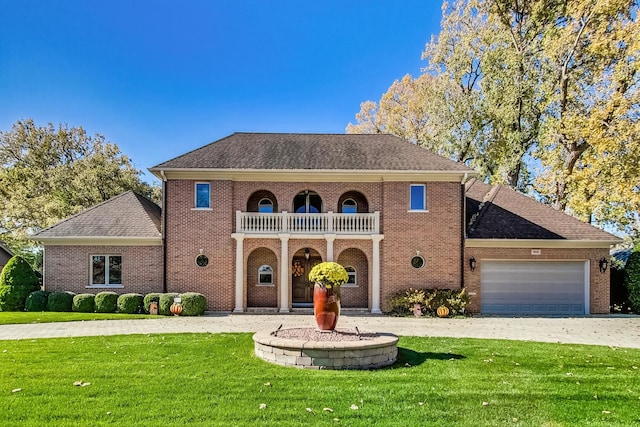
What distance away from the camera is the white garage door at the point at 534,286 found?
18.5 metres

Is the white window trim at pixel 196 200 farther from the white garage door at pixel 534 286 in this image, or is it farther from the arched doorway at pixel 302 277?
the white garage door at pixel 534 286

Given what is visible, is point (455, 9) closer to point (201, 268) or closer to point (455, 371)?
point (201, 268)

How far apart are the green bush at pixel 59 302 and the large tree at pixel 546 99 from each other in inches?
933

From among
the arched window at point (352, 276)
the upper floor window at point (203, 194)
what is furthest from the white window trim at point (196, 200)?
the arched window at point (352, 276)

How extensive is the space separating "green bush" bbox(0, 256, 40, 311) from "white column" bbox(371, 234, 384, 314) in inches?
574

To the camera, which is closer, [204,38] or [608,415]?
[608,415]

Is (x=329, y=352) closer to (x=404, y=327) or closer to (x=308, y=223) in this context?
(x=404, y=327)

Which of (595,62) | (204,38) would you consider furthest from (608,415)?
(595,62)

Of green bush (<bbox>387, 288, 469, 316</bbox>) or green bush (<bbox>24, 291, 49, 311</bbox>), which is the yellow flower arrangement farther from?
green bush (<bbox>24, 291, 49, 311</bbox>)

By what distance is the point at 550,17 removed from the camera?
25.2 meters

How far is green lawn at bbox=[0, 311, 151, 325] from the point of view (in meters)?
14.9

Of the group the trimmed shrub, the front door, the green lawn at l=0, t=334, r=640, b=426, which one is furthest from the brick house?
the green lawn at l=0, t=334, r=640, b=426

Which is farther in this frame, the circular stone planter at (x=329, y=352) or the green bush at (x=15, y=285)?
the green bush at (x=15, y=285)

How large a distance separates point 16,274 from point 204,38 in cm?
1284
